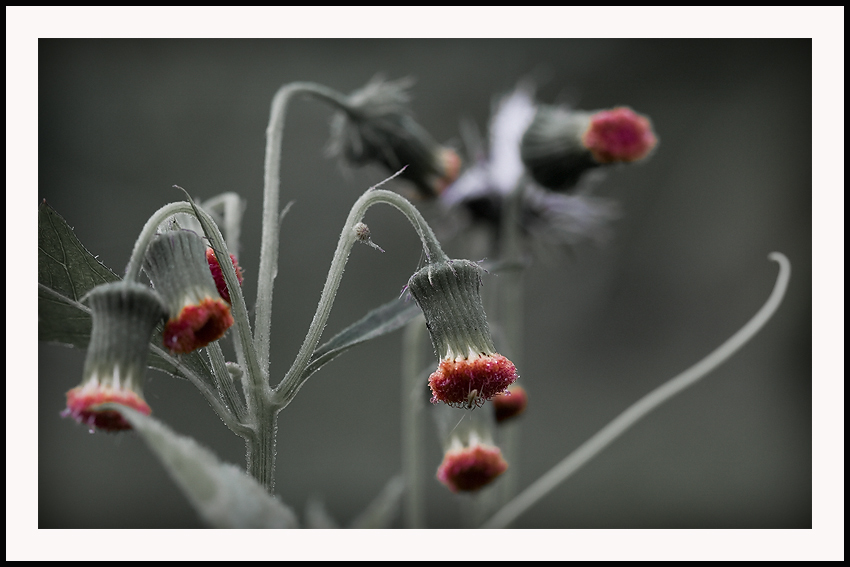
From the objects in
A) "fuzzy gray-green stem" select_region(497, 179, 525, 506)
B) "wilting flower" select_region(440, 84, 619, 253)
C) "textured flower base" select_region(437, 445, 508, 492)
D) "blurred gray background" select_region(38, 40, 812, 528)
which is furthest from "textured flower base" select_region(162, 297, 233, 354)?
"blurred gray background" select_region(38, 40, 812, 528)

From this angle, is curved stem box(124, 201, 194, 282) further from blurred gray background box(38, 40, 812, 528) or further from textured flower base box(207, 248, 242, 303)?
blurred gray background box(38, 40, 812, 528)

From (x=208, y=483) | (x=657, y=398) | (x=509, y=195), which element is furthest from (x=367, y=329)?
(x=509, y=195)

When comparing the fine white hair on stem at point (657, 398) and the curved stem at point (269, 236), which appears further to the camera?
Result: the fine white hair on stem at point (657, 398)

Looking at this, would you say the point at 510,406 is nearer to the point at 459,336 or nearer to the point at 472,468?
the point at 472,468

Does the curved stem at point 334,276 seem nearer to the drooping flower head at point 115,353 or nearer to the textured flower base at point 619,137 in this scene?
the drooping flower head at point 115,353

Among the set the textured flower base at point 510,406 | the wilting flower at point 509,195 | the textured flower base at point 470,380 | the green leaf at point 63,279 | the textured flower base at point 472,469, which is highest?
the wilting flower at point 509,195

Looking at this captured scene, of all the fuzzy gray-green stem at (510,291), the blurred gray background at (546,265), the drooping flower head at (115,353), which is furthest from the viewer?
the blurred gray background at (546,265)

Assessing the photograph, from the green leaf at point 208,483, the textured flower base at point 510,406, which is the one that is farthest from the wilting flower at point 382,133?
the green leaf at point 208,483

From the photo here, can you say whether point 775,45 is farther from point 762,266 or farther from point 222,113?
point 222,113
